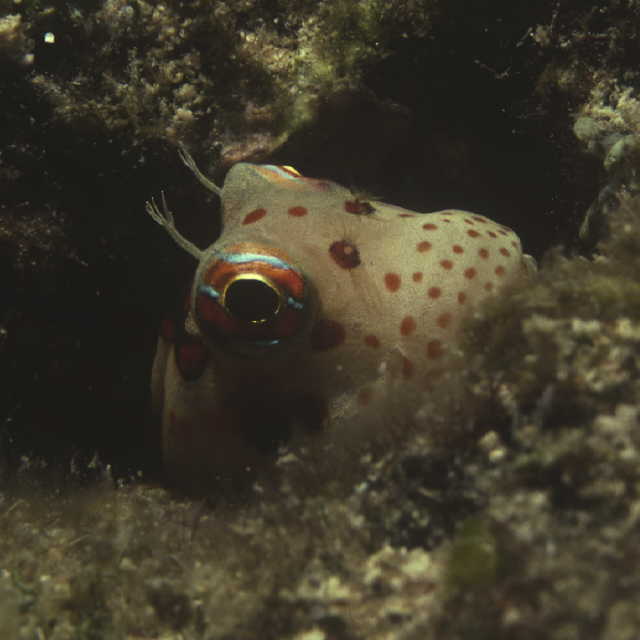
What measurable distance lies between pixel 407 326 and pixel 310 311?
1.80 feet

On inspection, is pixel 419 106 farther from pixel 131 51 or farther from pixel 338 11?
pixel 131 51

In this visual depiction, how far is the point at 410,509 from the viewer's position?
2.32 m

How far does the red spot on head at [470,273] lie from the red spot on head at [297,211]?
3.52ft

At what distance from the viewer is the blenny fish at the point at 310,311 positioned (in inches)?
129

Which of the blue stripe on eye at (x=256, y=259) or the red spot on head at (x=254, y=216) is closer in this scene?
the blue stripe on eye at (x=256, y=259)

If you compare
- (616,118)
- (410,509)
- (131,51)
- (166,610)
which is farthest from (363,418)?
(131,51)

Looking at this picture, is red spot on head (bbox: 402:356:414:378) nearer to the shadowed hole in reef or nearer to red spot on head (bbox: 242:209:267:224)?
red spot on head (bbox: 242:209:267:224)

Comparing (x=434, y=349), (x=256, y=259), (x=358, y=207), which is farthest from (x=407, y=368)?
(x=358, y=207)

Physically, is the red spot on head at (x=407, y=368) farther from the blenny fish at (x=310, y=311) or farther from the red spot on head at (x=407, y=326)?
the red spot on head at (x=407, y=326)

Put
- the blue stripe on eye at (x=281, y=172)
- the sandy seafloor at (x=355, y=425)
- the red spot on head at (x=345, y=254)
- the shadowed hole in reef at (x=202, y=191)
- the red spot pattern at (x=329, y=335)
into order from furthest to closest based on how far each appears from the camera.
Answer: the shadowed hole in reef at (x=202, y=191), the blue stripe on eye at (x=281, y=172), the red spot on head at (x=345, y=254), the red spot pattern at (x=329, y=335), the sandy seafloor at (x=355, y=425)

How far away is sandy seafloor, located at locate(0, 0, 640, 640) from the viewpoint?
2.00 meters

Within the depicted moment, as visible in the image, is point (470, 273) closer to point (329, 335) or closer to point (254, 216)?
A: point (329, 335)

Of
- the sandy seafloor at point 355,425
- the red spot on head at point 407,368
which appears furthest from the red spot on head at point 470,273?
the sandy seafloor at point 355,425

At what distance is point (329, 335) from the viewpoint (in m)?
3.47
